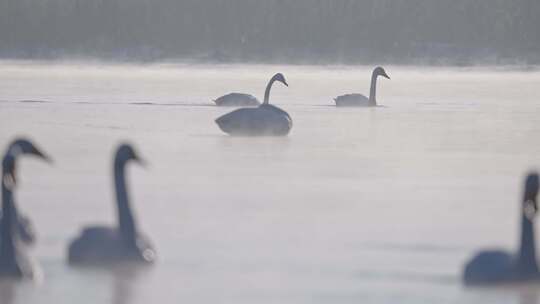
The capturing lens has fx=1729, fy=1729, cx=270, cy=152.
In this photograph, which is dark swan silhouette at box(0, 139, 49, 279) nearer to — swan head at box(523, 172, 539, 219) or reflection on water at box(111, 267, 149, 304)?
reflection on water at box(111, 267, 149, 304)

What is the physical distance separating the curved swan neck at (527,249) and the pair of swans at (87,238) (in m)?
1.88

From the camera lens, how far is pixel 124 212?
8.66 m

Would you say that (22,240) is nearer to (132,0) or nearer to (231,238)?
(231,238)

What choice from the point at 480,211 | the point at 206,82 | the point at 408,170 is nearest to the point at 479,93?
the point at 206,82

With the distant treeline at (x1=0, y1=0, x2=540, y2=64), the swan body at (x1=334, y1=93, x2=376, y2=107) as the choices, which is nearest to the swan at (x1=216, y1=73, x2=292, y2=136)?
the swan body at (x1=334, y1=93, x2=376, y2=107)

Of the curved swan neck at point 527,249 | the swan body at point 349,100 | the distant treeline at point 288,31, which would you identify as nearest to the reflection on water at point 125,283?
the curved swan neck at point 527,249

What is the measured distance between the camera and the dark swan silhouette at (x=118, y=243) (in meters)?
8.64

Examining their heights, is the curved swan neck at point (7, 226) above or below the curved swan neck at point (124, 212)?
below

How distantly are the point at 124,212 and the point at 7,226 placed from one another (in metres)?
0.80

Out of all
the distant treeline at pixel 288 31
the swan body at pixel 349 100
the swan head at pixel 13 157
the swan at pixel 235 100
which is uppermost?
the distant treeline at pixel 288 31

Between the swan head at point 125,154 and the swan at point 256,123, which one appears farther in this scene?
the swan at point 256,123

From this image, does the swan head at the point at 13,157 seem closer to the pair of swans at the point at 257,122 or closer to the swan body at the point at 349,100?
the pair of swans at the point at 257,122

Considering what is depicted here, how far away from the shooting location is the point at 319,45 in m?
55.5

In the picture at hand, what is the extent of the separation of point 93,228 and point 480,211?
3.04m
